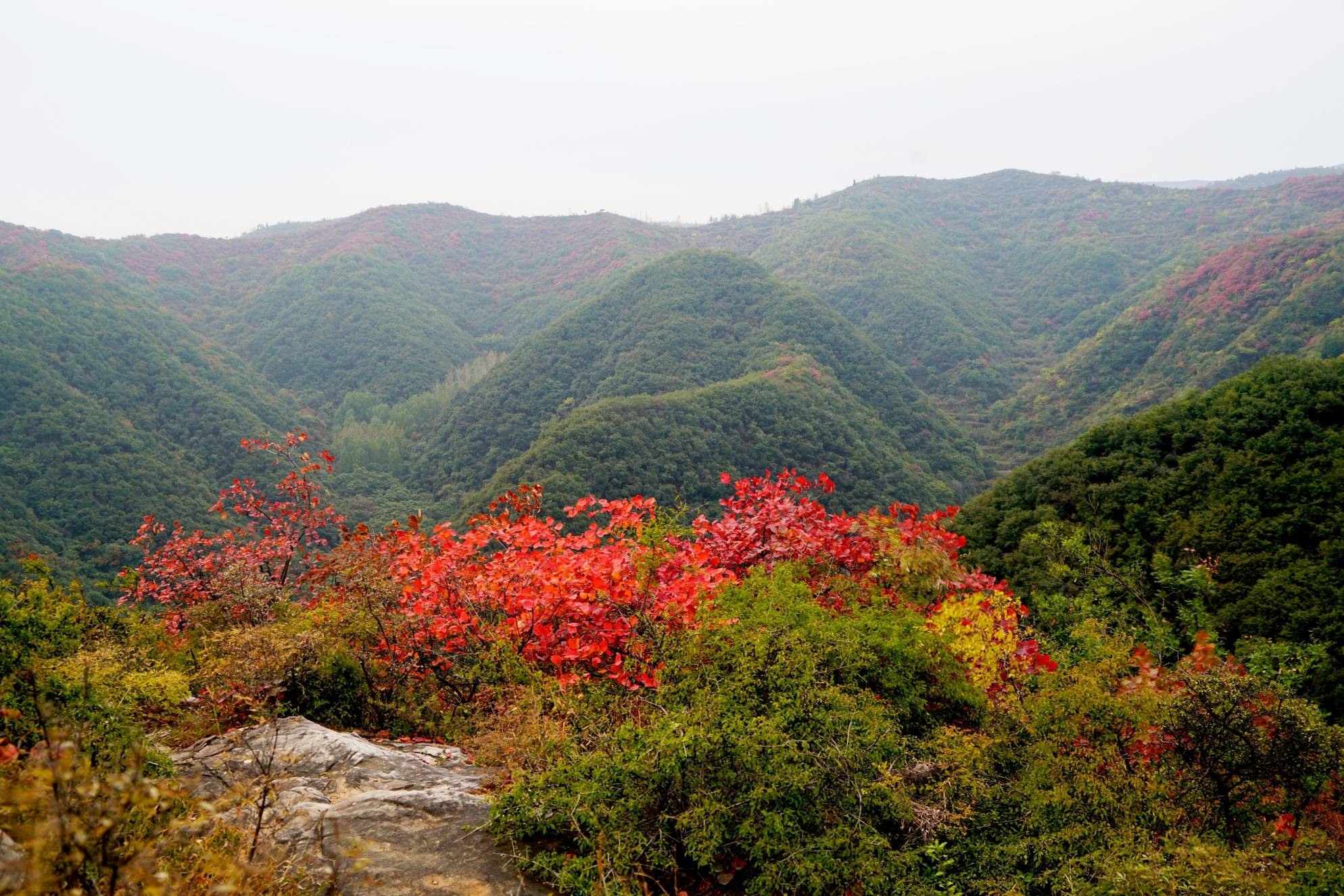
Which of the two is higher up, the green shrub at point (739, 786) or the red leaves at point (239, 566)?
the green shrub at point (739, 786)

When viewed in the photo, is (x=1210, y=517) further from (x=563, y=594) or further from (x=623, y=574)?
(x=563, y=594)

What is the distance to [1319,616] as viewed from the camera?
20.4ft

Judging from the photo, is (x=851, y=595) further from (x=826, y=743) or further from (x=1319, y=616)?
(x=1319, y=616)

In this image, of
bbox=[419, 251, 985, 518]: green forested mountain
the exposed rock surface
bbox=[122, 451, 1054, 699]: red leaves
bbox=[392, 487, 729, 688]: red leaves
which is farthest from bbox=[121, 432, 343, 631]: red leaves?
bbox=[419, 251, 985, 518]: green forested mountain

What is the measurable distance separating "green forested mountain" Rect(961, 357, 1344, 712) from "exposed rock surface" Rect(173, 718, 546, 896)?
21.5ft

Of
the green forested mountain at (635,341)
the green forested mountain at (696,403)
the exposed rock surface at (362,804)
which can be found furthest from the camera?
the green forested mountain at (635,341)

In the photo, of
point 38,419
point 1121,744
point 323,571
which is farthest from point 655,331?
point 1121,744

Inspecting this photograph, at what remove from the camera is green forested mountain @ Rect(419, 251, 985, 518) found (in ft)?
91.4

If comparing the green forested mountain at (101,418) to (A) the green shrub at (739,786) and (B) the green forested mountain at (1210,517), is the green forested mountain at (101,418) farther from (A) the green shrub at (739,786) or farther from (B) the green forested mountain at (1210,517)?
(B) the green forested mountain at (1210,517)

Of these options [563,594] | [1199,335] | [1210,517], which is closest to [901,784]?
[563,594]

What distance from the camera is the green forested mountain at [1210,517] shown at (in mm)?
6711

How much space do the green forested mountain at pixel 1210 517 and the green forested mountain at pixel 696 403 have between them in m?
16.6

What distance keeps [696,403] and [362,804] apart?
93.1 feet

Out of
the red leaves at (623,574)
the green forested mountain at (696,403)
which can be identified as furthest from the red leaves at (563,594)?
the green forested mountain at (696,403)
